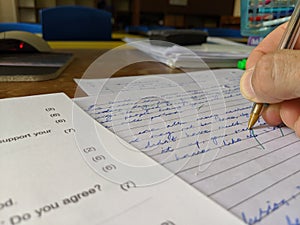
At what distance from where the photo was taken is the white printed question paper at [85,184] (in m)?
0.15

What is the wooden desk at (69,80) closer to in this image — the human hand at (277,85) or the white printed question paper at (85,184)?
the white printed question paper at (85,184)

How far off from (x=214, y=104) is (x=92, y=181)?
229mm

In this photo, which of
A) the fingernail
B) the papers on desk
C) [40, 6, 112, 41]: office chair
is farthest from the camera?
[40, 6, 112, 41]: office chair

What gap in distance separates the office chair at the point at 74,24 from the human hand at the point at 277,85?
1117mm

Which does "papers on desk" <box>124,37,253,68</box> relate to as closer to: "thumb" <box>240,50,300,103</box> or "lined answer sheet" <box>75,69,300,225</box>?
"lined answer sheet" <box>75,69,300,225</box>

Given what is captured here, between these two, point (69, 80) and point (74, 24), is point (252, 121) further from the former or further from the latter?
point (74, 24)

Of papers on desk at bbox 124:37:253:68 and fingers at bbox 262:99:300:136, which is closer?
fingers at bbox 262:99:300:136

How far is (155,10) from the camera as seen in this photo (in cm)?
300

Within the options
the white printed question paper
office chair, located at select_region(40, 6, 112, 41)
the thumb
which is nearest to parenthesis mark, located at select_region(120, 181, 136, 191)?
the white printed question paper

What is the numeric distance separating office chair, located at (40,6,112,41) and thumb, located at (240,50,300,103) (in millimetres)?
1138

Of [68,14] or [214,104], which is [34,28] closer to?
[68,14]

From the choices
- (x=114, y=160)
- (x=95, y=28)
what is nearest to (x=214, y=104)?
(x=114, y=160)

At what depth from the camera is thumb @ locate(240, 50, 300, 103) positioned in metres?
0.23

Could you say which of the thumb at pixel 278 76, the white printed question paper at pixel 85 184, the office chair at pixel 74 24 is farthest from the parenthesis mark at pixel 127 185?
the office chair at pixel 74 24
